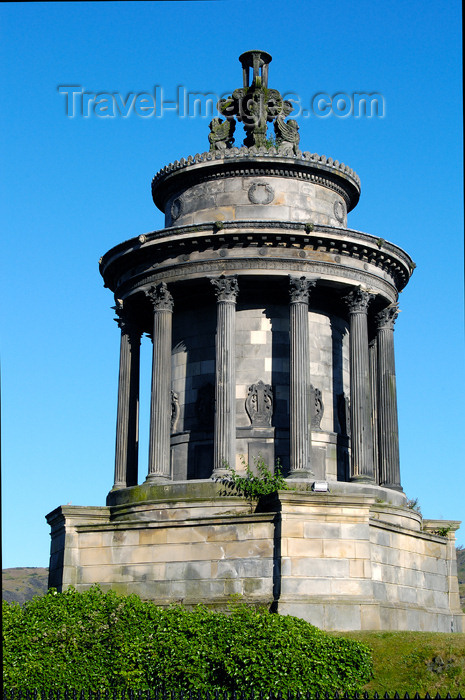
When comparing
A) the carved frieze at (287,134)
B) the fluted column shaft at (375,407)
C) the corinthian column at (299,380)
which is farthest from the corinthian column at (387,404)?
the carved frieze at (287,134)

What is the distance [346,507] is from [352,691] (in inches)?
264

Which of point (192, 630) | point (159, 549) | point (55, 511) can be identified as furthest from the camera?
point (55, 511)

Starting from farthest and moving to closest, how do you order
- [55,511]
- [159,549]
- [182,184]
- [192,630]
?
1. [182,184]
2. [55,511]
3. [159,549]
4. [192,630]

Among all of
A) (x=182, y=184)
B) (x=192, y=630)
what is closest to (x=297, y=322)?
(x=182, y=184)

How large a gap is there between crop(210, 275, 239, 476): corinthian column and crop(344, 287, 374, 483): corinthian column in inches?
151

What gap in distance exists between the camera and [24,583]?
123062mm

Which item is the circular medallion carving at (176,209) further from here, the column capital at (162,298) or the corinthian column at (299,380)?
the corinthian column at (299,380)

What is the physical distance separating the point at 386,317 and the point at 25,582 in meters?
96.3

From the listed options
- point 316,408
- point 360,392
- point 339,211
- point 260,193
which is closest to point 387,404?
point 360,392

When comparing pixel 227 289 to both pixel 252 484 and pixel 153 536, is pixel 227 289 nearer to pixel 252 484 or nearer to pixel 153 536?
pixel 252 484

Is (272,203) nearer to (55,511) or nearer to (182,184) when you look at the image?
(182,184)

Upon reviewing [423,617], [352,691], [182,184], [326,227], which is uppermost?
[182,184]

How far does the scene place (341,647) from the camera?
73.3 ft

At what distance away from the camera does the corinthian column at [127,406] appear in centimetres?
3547
